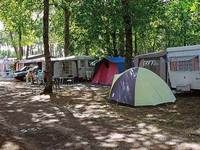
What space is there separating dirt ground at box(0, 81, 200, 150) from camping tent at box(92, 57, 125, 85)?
433 inches

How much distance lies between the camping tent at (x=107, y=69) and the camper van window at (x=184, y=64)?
9408 mm

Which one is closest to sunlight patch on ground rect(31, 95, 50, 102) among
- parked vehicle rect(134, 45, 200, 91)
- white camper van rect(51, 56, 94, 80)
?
parked vehicle rect(134, 45, 200, 91)

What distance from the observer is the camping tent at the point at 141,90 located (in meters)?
15.5

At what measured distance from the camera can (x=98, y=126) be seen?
11.6 m

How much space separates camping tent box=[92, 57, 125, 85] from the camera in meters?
28.6

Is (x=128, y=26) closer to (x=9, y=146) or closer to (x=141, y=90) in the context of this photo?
→ (x=141, y=90)

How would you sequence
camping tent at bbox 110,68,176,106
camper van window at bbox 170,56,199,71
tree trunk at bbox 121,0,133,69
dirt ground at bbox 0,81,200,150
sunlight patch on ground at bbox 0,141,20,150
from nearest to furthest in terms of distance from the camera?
sunlight patch on ground at bbox 0,141,20,150 → dirt ground at bbox 0,81,200,150 → camping tent at bbox 110,68,176,106 → camper van window at bbox 170,56,199,71 → tree trunk at bbox 121,0,133,69

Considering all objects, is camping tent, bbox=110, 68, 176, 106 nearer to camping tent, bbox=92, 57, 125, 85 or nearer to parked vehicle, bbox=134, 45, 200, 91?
parked vehicle, bbox=134, 45, 200, 91

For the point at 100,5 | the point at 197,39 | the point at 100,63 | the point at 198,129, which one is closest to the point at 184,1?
the point at 100,5

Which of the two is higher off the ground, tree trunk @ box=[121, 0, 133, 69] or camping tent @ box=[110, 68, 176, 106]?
tree trunk @ box=[121, 0, 133, 69]

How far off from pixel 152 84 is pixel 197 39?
30.3 metres

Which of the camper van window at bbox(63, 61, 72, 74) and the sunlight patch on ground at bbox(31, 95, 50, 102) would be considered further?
the camper van window at bbox(63, 61, 72, 74)

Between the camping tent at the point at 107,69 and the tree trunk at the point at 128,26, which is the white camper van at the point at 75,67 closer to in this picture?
the camping tent at the point at 107,69

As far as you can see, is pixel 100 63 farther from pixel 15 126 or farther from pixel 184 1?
pixel 15 126
